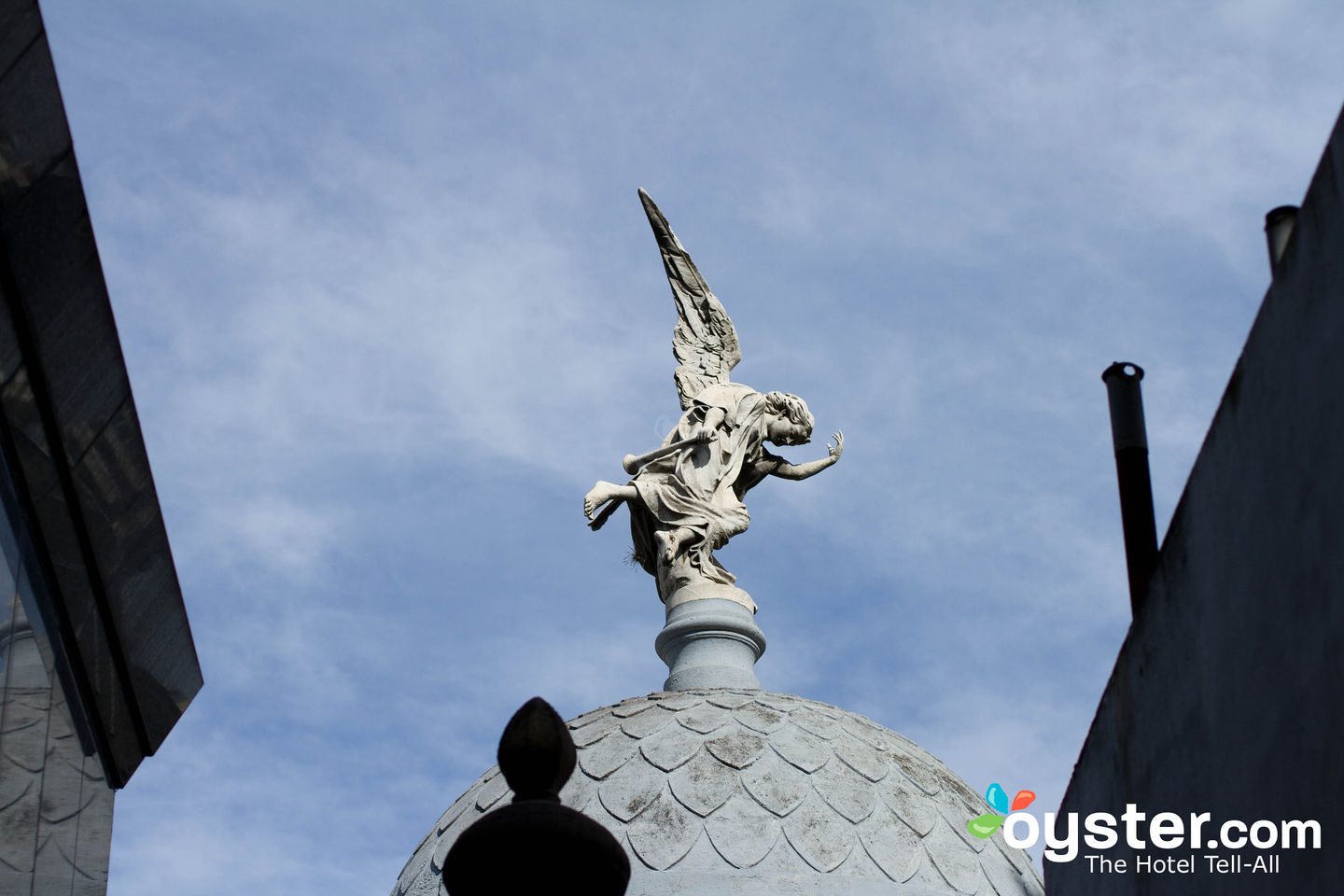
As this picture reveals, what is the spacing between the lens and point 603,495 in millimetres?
22109

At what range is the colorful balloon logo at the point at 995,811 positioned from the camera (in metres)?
18.5

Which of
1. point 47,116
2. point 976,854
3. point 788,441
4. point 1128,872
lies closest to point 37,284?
point 47,116

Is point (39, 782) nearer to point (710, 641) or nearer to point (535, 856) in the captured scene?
point (535, 856)

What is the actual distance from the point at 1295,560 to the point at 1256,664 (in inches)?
Result: 27.8

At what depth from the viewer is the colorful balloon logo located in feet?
60.7

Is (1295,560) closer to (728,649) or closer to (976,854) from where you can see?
(976,854)

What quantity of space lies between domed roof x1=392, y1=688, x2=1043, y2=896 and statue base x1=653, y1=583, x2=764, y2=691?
3.17 ft

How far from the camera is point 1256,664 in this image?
26.3 feet

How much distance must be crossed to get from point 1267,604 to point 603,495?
14.6 meters

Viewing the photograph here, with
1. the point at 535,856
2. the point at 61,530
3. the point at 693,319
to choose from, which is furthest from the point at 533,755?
the point at 693,319

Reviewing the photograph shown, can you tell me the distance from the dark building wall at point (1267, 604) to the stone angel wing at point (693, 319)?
14.3m

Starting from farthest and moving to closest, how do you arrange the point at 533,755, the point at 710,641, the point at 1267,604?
the point at 710,641, the point at 1267,604, the point at 533,755

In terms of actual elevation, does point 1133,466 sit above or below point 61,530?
above
